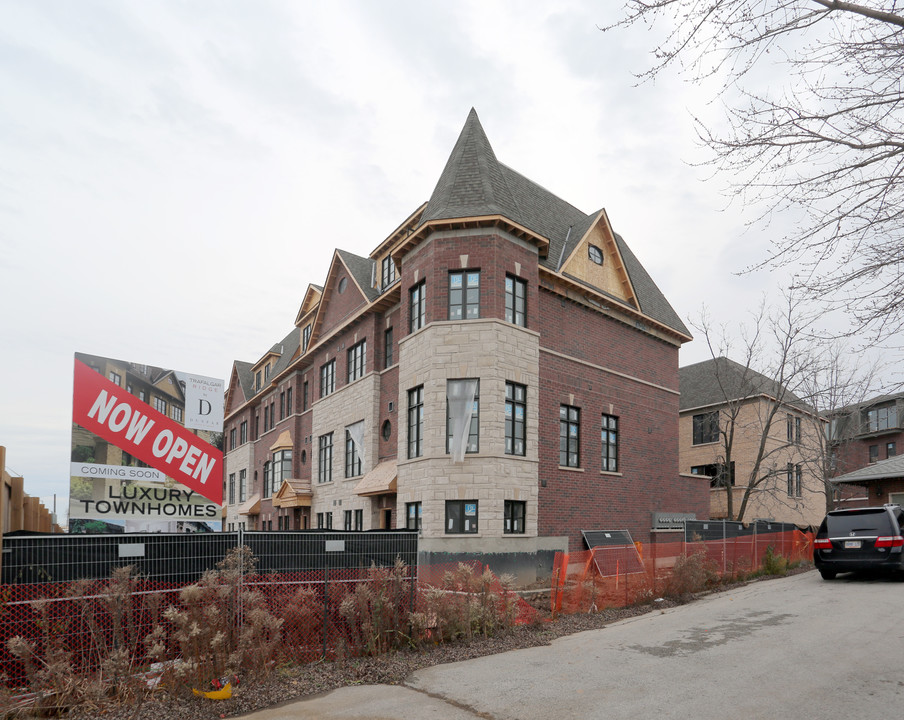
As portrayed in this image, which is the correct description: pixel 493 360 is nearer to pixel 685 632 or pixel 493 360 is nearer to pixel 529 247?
pixel 529 247

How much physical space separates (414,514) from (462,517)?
1.95 m

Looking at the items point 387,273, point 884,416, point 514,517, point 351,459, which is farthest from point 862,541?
point 884,416

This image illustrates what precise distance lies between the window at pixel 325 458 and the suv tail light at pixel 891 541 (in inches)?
796

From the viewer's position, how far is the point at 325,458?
30.6 meters

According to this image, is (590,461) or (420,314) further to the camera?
(590,461)

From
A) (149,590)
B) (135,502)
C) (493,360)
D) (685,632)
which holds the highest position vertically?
(493,360)

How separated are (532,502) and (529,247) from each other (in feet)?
25.9

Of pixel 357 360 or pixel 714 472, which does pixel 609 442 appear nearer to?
pixel 357 360

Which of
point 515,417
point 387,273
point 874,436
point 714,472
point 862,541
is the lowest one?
point 862,541

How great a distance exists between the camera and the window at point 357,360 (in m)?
27.0

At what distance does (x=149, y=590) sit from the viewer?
320 inches

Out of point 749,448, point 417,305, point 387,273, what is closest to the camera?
point 417,305

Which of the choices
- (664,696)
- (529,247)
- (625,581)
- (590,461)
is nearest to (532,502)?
(590,461)

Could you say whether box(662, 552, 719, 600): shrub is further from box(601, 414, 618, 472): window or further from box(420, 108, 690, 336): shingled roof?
box(420, 108, 690, 336): shingled roof
